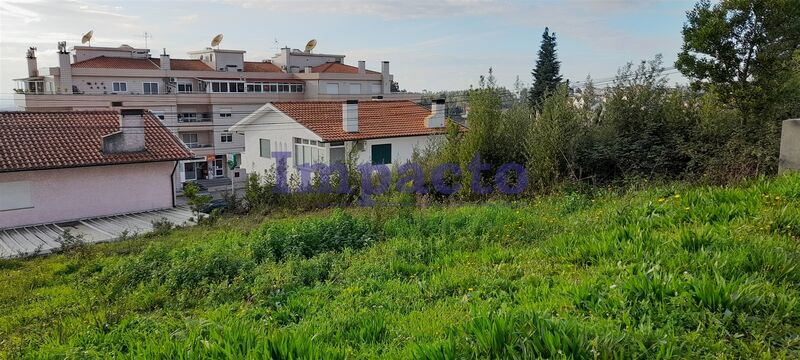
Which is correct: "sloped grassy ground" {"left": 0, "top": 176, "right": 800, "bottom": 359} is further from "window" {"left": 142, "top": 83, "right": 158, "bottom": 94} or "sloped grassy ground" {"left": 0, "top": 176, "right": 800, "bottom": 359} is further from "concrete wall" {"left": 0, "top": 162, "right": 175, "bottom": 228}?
"window" {"left": 142, "top": 83, "right": 158, "bottom": 94}

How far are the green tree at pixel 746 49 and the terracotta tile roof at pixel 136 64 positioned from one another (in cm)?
4433

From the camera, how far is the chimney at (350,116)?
22375 millimetres

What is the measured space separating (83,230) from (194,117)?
103 feet

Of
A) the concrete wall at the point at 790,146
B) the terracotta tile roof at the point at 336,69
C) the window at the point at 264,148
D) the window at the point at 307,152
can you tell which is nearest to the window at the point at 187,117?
the terracotta tile roof at the point at 336,69

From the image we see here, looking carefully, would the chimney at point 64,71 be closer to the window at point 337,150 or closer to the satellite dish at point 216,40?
the satellite dish at point 216,40

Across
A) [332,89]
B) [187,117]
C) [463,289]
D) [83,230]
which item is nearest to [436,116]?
[83,230]

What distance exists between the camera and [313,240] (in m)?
8.04

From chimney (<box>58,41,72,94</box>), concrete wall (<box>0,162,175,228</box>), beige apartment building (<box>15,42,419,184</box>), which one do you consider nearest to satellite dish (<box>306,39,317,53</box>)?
beige apartment building (<box>15,42,419,184</box>)

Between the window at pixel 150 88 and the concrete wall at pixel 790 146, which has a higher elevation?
the window at pixel 150 88

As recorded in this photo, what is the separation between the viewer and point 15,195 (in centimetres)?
1590

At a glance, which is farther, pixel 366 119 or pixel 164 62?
pixel 164 62

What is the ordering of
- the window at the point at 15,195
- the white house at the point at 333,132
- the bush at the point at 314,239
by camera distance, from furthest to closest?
the white house at the point at 333,132
the window at the point at 15,195
the bush at the point at 314,239

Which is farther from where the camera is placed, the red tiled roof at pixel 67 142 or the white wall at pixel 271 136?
the white wall at pixel 271 136

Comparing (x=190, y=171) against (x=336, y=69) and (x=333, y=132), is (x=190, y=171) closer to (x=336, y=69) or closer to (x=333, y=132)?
(x=336, y=69)
